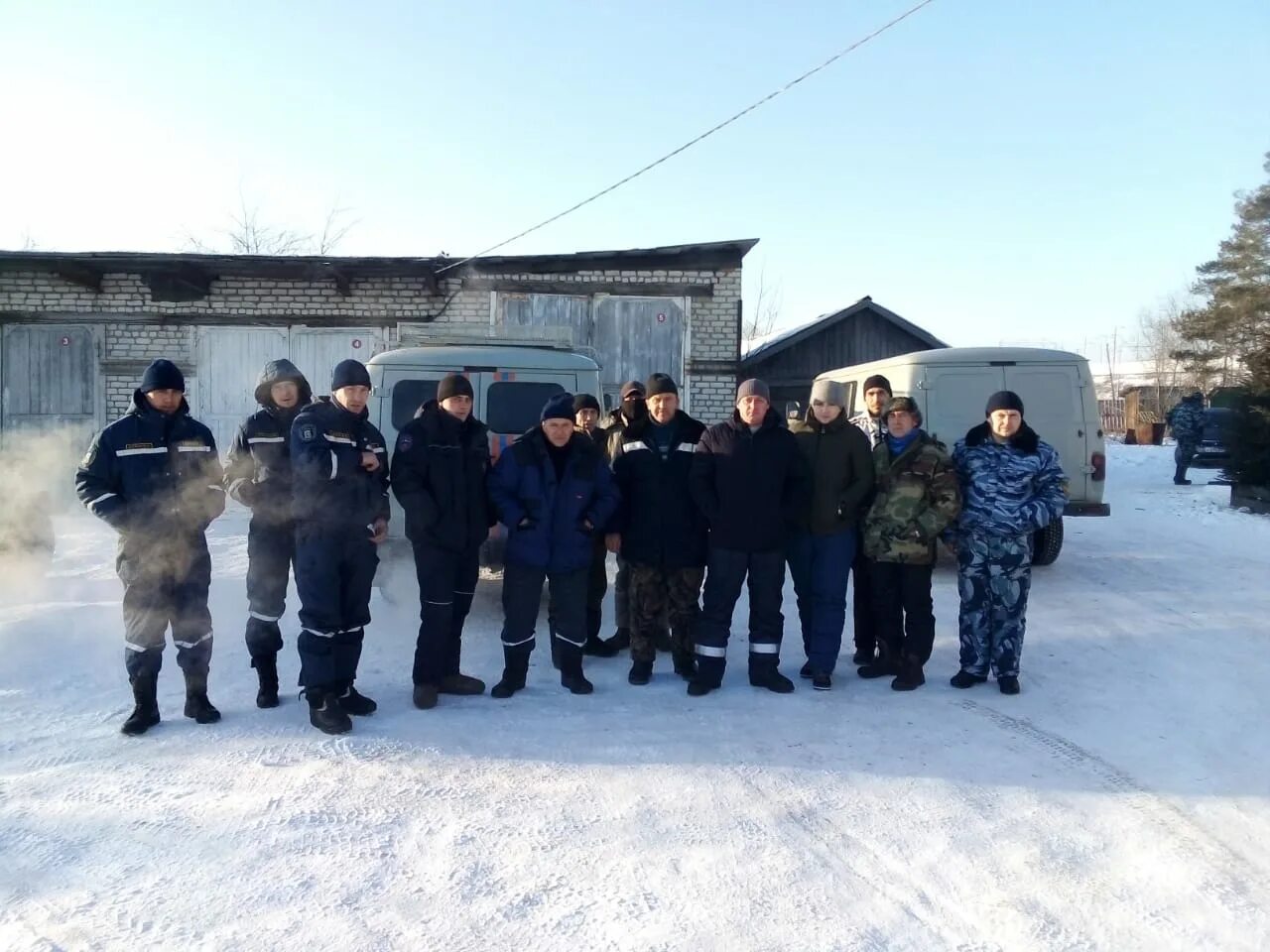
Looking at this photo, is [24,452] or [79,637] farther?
[24,452]

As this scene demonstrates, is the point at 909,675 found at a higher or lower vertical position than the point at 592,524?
lower

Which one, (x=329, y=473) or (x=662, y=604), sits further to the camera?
(x=662, y=604)

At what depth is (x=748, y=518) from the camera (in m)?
4.89

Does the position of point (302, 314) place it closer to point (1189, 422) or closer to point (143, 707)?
point (143, 707)

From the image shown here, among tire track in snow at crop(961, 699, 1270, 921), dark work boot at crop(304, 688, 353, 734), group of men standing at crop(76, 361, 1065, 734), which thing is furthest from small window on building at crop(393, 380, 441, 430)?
tire track in snow at crop(961, 699, 1270, 921)

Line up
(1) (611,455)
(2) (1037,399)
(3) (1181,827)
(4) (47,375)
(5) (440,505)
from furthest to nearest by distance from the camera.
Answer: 1. (4) (47,375)
2. (2) (1037,399)
3. (1) (611,455)
4. (5) (440,505)
5. (3) (1181,827)

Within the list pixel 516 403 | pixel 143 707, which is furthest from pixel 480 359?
pixel 143 707

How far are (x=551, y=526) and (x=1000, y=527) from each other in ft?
8.34

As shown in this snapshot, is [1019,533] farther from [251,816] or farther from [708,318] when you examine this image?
[708,318]

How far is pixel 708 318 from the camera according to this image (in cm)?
1438

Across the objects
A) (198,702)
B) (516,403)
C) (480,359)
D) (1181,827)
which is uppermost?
(480,359)

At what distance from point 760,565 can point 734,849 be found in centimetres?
201

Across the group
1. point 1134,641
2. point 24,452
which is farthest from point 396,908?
point 24,452

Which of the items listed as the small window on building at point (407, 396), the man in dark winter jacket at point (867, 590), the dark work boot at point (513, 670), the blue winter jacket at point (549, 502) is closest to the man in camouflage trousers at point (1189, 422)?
the man in dark winter jacket at point (867, 590)
